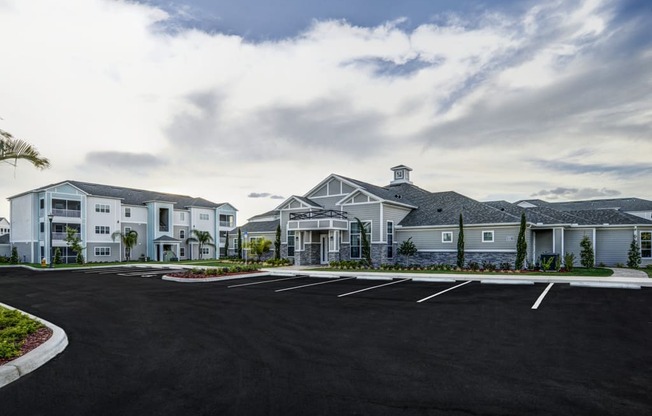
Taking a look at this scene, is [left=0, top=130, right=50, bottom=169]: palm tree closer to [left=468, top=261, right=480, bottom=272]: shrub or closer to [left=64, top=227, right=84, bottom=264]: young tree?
[left=468, top=261, right=480, bottom=272]: shrub

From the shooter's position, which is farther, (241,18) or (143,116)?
(143,116)

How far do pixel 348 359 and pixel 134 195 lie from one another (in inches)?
1923

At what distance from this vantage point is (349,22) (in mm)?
16797

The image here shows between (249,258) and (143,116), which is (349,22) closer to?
(143,116)

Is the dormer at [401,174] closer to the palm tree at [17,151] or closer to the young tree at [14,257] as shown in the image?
the palm tree at [17,151]

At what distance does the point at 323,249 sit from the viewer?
103 feet

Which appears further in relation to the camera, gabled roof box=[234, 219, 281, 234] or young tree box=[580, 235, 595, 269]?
gabled roof box=[234, 219, 281, 234]

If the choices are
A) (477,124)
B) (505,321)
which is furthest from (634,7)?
(505,321)

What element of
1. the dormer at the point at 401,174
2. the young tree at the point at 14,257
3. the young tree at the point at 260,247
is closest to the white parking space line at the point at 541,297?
the young tree at the point at 260,247

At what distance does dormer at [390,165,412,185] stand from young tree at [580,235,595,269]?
55.2 ft

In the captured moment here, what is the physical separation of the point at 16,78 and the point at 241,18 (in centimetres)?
877

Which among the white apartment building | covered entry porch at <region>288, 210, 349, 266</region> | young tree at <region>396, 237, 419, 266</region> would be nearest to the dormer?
covered entry porch at <region>288, 210, 349, 266</region>

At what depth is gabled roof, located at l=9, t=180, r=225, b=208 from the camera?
42750 millimetres

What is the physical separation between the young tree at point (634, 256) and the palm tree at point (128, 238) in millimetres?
45502
